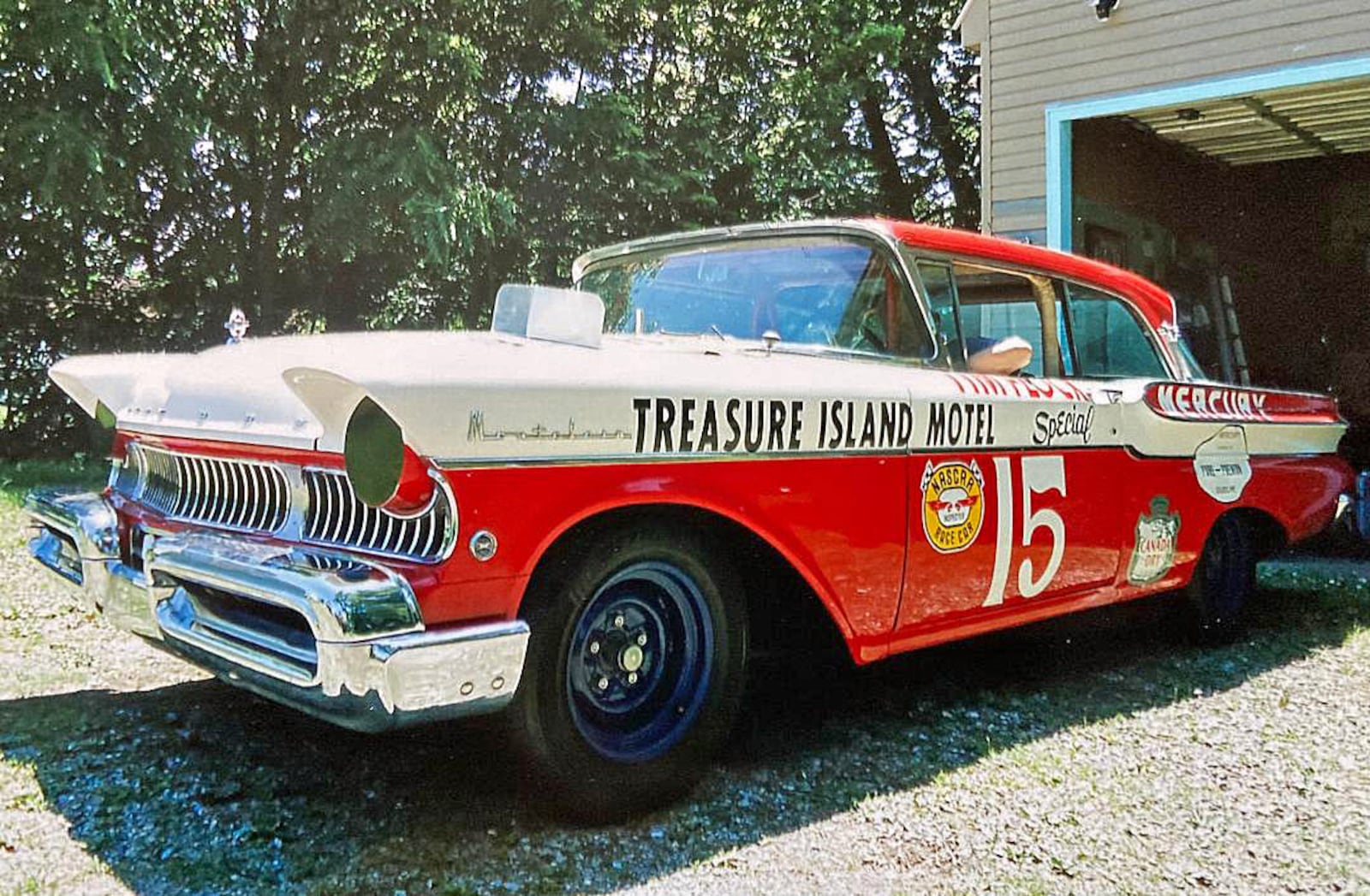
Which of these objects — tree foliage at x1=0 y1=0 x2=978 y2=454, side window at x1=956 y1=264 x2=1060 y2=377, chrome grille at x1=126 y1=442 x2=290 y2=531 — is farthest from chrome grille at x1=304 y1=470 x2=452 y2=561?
tree foliage at x1=0 y1=0 x2=978 y2=454

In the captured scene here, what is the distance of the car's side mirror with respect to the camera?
3.47 metres

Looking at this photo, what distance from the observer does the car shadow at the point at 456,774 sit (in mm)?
2416

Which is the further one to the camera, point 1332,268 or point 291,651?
→ point 1332,268

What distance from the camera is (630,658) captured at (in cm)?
269

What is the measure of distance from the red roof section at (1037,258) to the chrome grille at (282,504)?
1.80m

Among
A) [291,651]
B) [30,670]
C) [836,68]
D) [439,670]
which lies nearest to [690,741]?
[439,670]

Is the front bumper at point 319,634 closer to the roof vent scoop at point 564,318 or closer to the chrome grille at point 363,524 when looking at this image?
the chrome grille at point 363,524

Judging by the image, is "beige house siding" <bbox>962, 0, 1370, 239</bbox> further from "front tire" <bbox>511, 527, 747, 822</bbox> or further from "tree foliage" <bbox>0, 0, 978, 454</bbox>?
"tree foliage" <bbox>0, 0, 978, 454</bbox>

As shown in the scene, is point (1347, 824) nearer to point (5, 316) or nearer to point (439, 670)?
point (439, 670)

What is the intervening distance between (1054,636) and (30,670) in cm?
394

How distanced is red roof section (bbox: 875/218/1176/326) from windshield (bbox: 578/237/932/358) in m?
0.18

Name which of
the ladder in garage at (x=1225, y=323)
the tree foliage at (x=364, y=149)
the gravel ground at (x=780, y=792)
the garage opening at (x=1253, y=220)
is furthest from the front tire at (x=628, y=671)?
the tree foliage at (x=364, y=149)

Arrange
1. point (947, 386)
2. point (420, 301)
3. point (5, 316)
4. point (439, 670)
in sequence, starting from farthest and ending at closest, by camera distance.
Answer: point (420, 301), point (5, 316), point (947, 386), point (439, 670)

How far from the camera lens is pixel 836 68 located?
17016mm
